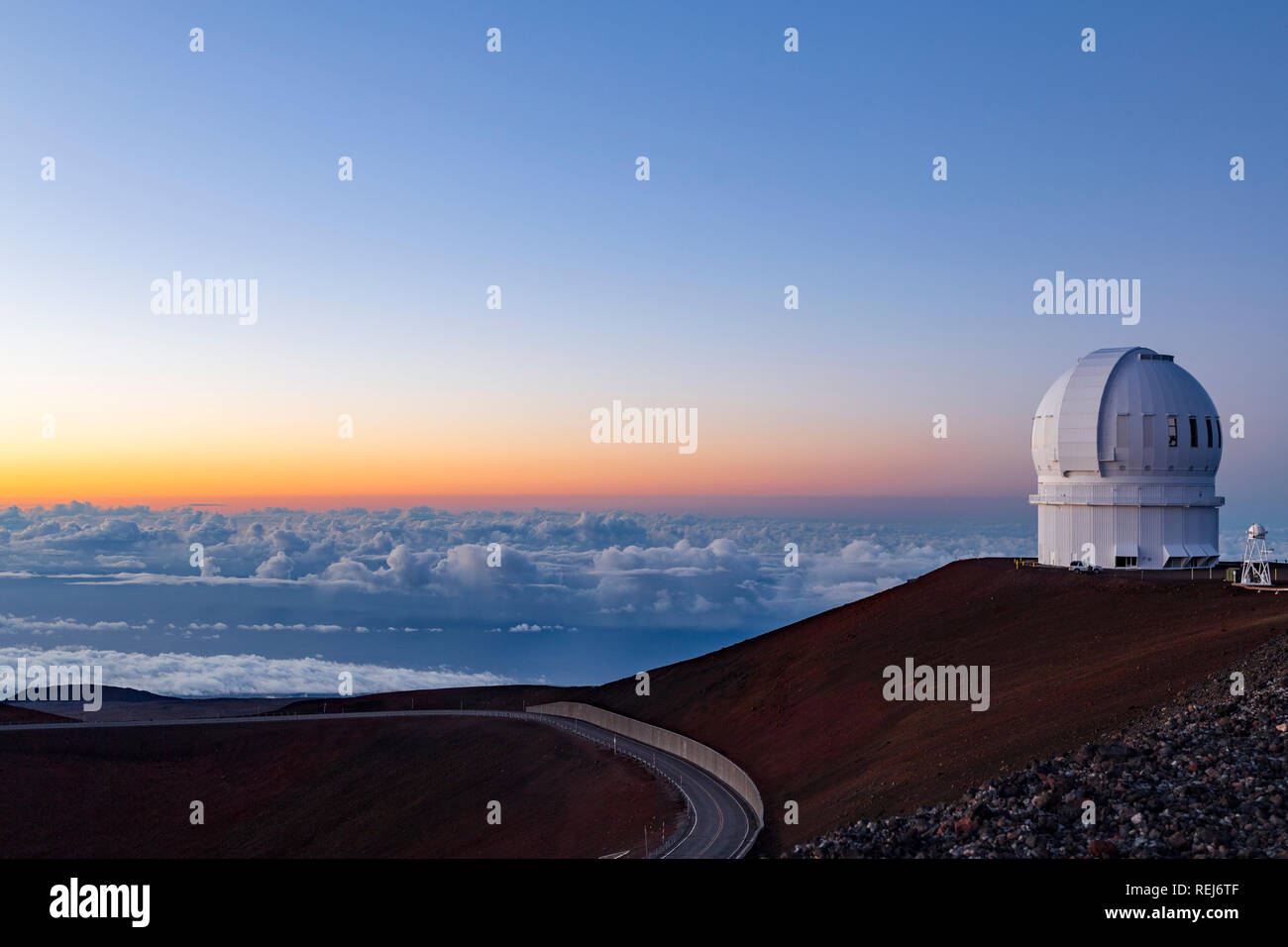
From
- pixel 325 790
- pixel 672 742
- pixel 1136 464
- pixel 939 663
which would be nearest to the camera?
pixel 939 663

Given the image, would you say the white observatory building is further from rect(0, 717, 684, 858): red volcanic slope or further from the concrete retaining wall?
rect(0, 717, 684, 858): red volcanic slope

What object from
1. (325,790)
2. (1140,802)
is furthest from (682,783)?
(325,790)
